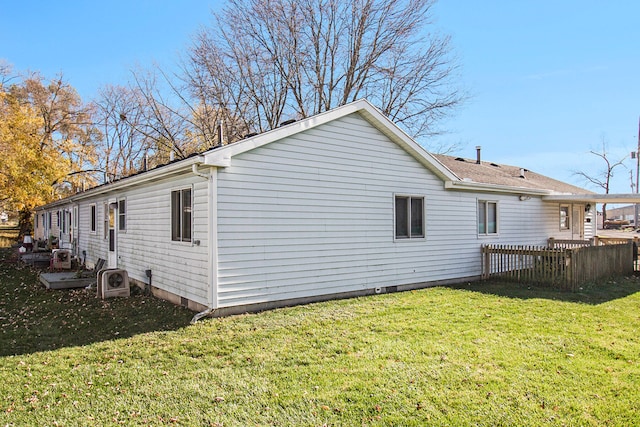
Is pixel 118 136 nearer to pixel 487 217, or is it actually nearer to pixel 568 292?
pixel 487 217

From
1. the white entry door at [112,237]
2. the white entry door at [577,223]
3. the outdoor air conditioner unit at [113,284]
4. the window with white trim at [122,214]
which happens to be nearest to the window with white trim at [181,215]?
the outdoor air conditioner unit at [113,284]

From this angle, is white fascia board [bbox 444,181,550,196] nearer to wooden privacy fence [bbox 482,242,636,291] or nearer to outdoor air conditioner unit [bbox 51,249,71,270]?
wooden privacy fence [bbox 482,242,636,291]

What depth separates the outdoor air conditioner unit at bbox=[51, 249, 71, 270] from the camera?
13682 mm

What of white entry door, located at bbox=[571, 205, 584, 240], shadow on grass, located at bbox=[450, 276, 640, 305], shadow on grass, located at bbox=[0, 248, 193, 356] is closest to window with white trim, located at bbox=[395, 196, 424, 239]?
shadow on grass, located at bbox=[450, 276, 640, 305]

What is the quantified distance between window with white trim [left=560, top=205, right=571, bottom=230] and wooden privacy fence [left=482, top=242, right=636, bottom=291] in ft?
9.39

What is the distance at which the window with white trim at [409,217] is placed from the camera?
9891mm

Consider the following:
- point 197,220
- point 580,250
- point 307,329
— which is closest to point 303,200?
point 197,220

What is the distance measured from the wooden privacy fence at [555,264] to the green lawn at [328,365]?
2.00m

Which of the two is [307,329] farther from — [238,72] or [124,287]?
[238,72]

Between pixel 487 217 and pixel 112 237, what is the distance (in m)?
11.4

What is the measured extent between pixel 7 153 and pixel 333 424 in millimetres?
21477

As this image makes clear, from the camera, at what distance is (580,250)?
1023 cm

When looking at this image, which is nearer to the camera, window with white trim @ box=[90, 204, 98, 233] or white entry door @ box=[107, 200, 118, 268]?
white entry door @ box=[107, 200, 118, 268]

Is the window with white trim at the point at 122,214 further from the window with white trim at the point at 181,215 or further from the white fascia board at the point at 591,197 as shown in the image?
the white fascia board at the point at 591,197
